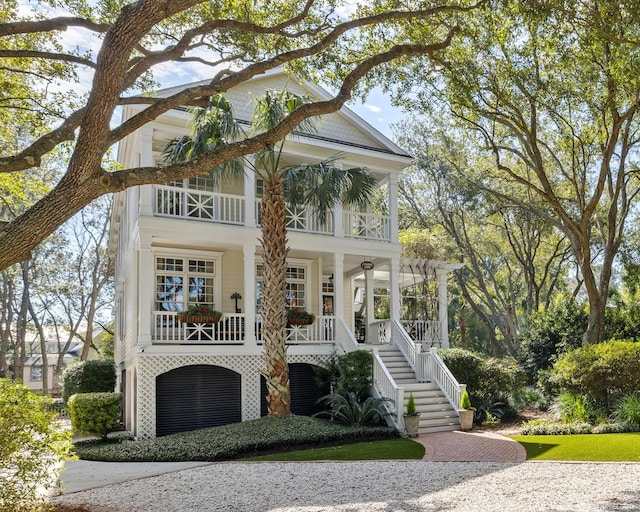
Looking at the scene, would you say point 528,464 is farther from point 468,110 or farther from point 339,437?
point 468,110

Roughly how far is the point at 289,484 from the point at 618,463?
16.9 ft

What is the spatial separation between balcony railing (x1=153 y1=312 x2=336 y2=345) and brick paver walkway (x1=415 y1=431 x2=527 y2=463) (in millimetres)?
4786

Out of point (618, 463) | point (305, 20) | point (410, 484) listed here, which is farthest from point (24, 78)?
point (618, 463)

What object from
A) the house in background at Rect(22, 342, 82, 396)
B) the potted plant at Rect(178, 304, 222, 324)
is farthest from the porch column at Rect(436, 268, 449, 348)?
the house in background at Rect(22, 342, 82, 396)

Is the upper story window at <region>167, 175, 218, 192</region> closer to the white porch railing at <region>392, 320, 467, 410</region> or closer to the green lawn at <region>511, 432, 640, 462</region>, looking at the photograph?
the white porch railing at <region>392, 320, 467, 410</region>

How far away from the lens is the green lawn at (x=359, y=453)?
35.2ft

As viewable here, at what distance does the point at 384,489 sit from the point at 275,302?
6.82 metres

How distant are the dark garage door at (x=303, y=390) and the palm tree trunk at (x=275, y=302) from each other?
2519 mm

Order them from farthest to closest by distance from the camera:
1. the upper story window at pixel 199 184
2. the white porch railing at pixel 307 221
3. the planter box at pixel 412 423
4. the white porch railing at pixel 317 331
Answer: the upper story window at pixel 199 184, the white porch railing at pixel 307 221, the white porch railing at pixel 317 331, the planter box at pixel 412 423

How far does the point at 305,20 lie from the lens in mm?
11852

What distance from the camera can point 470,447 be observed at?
1172cm

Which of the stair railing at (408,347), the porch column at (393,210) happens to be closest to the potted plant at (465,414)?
the stair railing at (408,347)

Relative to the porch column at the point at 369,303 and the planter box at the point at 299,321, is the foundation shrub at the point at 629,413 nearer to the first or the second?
the porch column at the point at 369,303

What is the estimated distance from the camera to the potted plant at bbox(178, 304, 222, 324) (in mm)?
15359
